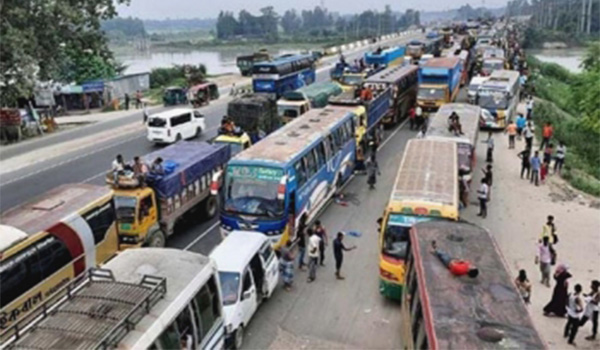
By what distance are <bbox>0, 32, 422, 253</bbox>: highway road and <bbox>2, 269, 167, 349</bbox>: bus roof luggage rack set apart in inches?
336

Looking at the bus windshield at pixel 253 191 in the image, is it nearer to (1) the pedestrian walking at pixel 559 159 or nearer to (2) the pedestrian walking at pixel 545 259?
(2) the pedestrian walking at pixel 545 259

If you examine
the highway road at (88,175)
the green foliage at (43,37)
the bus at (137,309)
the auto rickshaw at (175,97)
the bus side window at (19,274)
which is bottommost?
the highway road at (88,175)

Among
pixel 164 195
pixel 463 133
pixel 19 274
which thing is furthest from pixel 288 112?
A: pixel 19 274

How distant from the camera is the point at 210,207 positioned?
64.0ft

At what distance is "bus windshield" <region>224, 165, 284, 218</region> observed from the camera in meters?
15.1

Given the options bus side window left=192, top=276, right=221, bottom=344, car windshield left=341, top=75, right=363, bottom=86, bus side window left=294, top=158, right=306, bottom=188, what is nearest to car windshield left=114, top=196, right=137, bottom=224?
bus side window left=294, top=158, right=306, bottom=188

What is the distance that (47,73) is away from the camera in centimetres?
2525

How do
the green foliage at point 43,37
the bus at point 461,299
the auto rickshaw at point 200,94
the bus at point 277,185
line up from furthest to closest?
the auto rickshaw at point 200,94 < the green foliage at point 43,37 < the bus at point 277,185 < the bus at point 461,299

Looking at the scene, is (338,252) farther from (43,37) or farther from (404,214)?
(43,37)

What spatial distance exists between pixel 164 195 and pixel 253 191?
278 cm

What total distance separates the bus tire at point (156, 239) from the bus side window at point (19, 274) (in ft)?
12.9

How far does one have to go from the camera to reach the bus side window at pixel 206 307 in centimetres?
922

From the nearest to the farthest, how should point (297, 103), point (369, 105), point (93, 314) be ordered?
1. point (93, 314)
2. point (369, 105)
3. point (297, 103)

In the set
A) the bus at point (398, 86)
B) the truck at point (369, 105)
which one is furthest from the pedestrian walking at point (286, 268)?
the bus at point (398, 86)
